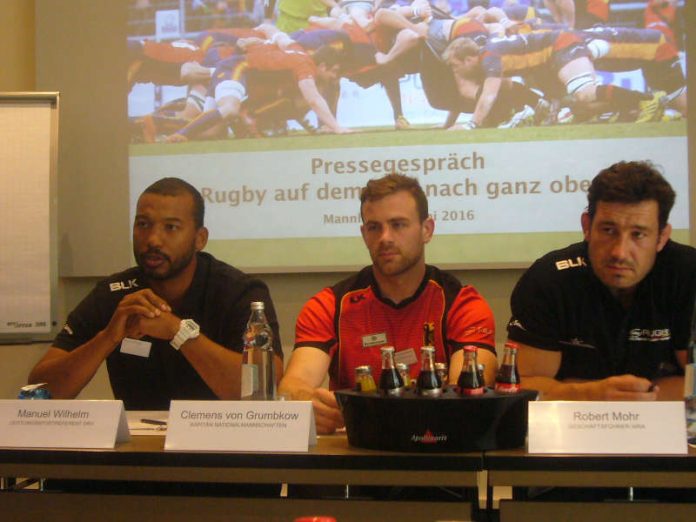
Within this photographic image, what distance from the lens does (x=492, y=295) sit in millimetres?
3457

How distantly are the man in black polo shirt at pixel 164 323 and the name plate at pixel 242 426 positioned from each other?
2.76 ft

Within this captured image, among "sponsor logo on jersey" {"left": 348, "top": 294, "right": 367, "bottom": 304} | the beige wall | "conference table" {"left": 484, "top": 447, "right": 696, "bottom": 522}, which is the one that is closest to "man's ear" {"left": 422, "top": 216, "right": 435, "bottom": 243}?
"sponsor logo on jersey" {"left": 348, "top": 294, "right": 367, "bottom": 304}

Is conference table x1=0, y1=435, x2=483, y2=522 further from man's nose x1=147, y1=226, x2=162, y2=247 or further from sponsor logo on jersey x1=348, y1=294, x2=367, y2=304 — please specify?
man's nose x1=147, y1=226, x2=162, y2=247

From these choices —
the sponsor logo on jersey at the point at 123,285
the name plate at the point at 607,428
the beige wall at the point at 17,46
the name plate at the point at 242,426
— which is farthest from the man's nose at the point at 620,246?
the beige wall at the point at 17,46

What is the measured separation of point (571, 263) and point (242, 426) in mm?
1173

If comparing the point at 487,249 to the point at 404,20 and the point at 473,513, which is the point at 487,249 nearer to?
the point at 404,20

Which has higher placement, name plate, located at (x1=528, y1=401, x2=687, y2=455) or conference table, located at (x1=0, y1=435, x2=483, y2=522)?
name plate, located at (x1=528, y1=401, x2=687, y2=455)

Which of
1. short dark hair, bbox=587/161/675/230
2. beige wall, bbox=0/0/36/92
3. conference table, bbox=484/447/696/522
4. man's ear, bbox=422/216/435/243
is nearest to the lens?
conference table, bbox=484/447/696/522

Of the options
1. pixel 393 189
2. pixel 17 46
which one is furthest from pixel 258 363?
pixel 17 46

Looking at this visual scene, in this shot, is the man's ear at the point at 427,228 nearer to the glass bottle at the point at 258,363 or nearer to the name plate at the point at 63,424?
the glass bottle at the point at 258,363

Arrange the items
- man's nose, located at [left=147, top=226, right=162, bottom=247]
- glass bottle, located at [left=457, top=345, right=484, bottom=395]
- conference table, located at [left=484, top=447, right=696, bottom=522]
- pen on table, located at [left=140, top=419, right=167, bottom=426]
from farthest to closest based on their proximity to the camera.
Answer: man's nose, located at [left=147, top=226, right=162, bottom=247], pen on table, located at [left=140, top=419, right=167, bottom=426], glass bottle, located at [left=457, top=345, right=484, bottom=395], conference table, located at [left=484, top=447, right=696, bottom=522]

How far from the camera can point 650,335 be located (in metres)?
2.18

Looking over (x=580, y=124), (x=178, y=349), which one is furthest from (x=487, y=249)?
(x=178, y=349)

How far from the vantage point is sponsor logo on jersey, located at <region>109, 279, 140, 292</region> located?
2668 mm
